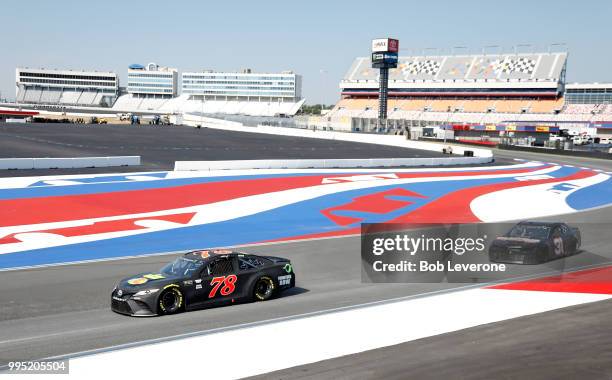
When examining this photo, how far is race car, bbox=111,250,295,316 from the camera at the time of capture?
12188mm

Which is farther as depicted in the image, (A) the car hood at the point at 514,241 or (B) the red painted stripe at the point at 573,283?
(A) the car hood at the point at 514,241

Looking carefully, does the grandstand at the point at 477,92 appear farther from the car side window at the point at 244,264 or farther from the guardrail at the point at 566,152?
the car side window at the point at 244,264

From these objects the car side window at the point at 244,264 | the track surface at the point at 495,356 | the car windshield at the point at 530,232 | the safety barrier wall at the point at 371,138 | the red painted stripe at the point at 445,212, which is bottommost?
the red painted stripe at the point at 445,212

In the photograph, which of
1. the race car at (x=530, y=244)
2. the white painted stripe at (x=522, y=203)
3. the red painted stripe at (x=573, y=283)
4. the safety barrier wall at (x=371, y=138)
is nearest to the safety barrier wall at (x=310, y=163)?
the safety barrier wall at (x=371, y=138)

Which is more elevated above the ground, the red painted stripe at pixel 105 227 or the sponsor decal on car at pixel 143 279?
the sponsor decal on car at pixel 143 279

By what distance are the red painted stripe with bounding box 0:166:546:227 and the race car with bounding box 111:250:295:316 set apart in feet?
37.4

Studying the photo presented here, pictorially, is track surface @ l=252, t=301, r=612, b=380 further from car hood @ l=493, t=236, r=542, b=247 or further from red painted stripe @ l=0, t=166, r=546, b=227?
red painted stripe @ l=0, t=166, r=546, b=227

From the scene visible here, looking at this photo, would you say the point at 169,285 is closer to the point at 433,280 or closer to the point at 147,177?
the point at 433,280

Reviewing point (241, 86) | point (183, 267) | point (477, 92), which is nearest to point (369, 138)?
point (183, 267)

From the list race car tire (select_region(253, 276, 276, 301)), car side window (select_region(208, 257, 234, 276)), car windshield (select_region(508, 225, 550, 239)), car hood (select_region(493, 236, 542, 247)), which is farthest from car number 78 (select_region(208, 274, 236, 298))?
car windshield (select_region(508, 225, 550, 239))

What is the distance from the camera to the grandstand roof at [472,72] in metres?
120

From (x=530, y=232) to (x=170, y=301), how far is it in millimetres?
9750

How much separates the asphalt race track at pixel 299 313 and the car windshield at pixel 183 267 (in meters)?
0.83

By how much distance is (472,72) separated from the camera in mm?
128625
